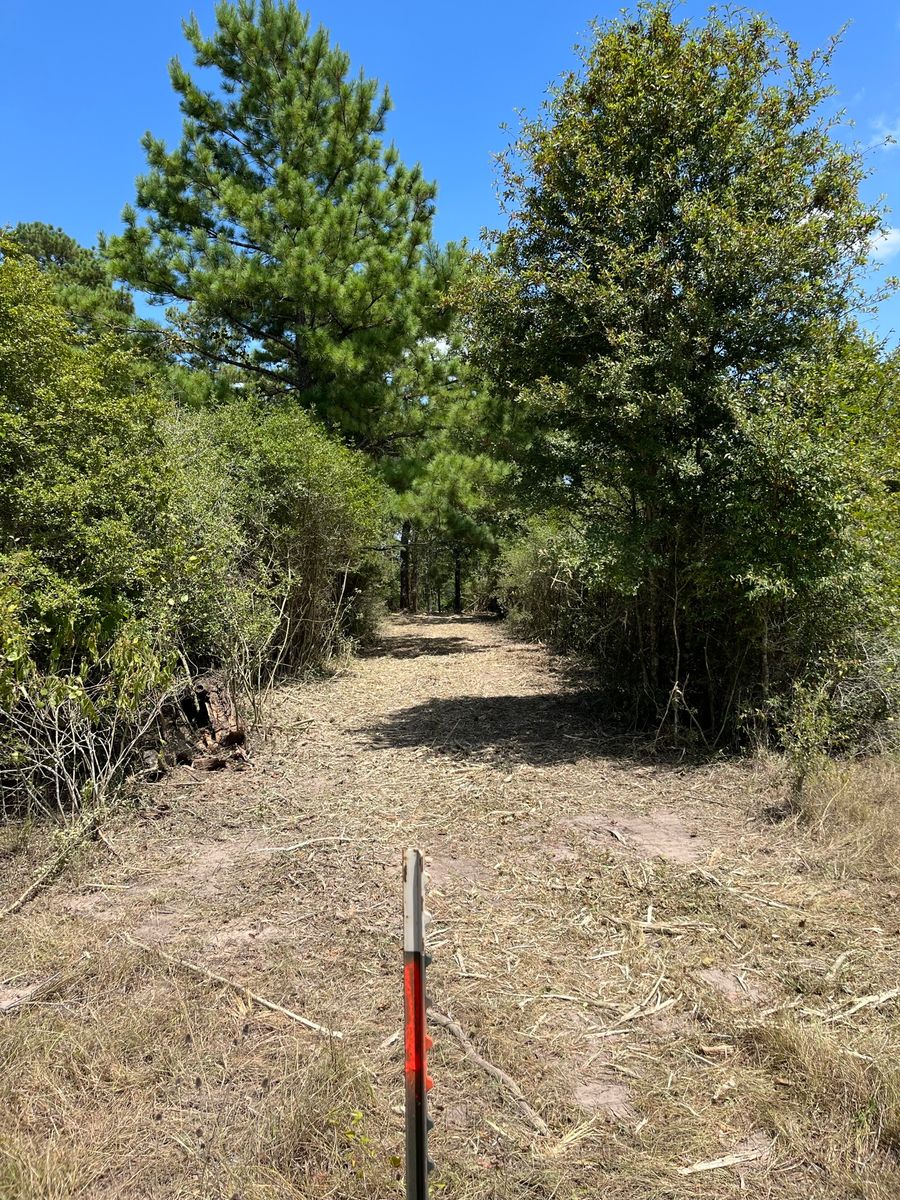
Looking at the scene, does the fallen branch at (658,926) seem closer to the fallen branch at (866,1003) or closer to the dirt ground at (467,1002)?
the dirt ground at (467,1002)

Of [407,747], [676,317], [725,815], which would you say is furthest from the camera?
[407,747]

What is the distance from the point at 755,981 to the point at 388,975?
1540 mm

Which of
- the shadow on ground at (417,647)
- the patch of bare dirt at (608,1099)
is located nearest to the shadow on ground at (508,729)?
the patch of bare dirt at (608,1099)

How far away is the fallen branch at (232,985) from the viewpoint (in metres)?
2.86

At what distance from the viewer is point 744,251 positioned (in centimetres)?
590

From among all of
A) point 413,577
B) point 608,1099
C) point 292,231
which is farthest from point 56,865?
point 413,577

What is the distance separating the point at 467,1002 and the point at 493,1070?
0.42m

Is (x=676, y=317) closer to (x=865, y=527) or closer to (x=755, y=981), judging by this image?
(x=865, y=527)

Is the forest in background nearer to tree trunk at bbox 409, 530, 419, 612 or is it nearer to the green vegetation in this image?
the green vegetation

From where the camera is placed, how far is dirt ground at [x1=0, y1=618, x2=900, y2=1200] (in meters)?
2.23

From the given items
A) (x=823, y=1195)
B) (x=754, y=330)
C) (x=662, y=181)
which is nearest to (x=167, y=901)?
(x=823, y=1195)

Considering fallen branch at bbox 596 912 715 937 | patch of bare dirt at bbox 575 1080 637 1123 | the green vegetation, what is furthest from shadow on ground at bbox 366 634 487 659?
patch of bare dirt at bbox 575 1080 637 1123

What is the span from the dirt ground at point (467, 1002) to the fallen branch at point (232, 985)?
1cm

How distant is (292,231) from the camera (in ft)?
41.0
